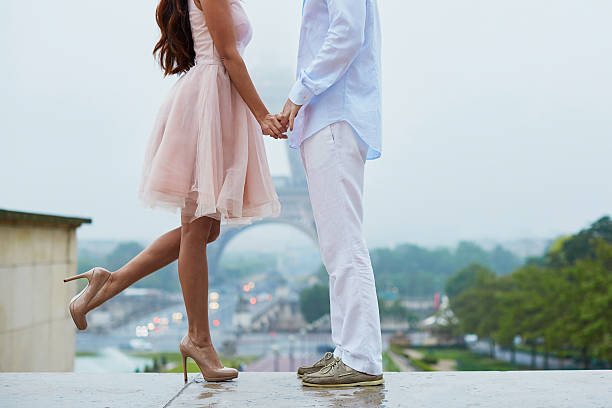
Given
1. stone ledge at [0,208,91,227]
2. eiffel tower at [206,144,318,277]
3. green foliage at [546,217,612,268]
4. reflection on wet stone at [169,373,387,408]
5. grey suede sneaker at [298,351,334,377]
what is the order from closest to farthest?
reflection on wet stone at [169,373,387,408] < grey suede sneaker at [298,351,334,377] < stone ledge at [0,208,91,227] < eiffel tower at [206,144,318,277] < green foliage at [546,217,612,268]

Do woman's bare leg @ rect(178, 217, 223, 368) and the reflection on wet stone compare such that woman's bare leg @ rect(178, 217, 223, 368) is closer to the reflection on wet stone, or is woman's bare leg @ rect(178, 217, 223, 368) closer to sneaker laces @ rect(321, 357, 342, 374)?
the reflection on wet stone

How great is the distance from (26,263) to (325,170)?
3167 mm

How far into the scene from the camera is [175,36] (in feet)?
5.28

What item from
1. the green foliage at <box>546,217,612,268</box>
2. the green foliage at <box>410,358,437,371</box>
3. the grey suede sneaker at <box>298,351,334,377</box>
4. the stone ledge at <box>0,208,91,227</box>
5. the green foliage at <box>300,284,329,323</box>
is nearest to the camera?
the grey suede sneaker at <box>298,351,334,377</box>

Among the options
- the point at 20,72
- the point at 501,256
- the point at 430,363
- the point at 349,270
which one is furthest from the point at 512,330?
the point at 20,72

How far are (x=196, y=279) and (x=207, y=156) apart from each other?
0.31 meters

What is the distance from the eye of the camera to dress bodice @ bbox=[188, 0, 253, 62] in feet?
5.18

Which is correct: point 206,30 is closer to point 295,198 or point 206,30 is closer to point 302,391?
point 302,391

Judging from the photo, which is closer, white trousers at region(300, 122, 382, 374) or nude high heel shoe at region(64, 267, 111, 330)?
white trousers at region(300, 122, 382, 374)

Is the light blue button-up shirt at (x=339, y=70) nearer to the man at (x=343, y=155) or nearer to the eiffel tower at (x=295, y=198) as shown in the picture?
the man at (x=343, y=155)

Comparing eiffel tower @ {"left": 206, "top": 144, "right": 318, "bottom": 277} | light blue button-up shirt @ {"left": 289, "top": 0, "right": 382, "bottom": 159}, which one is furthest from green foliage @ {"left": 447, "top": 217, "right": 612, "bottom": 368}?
light blue button-up shirt @ {"left": 289, "top": 0, "right": 382, "bottom": 159}

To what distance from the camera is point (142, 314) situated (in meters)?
35.5

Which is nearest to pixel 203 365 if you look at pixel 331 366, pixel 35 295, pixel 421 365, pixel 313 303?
pixel 331 366

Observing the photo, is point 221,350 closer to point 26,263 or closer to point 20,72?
point 26,263
